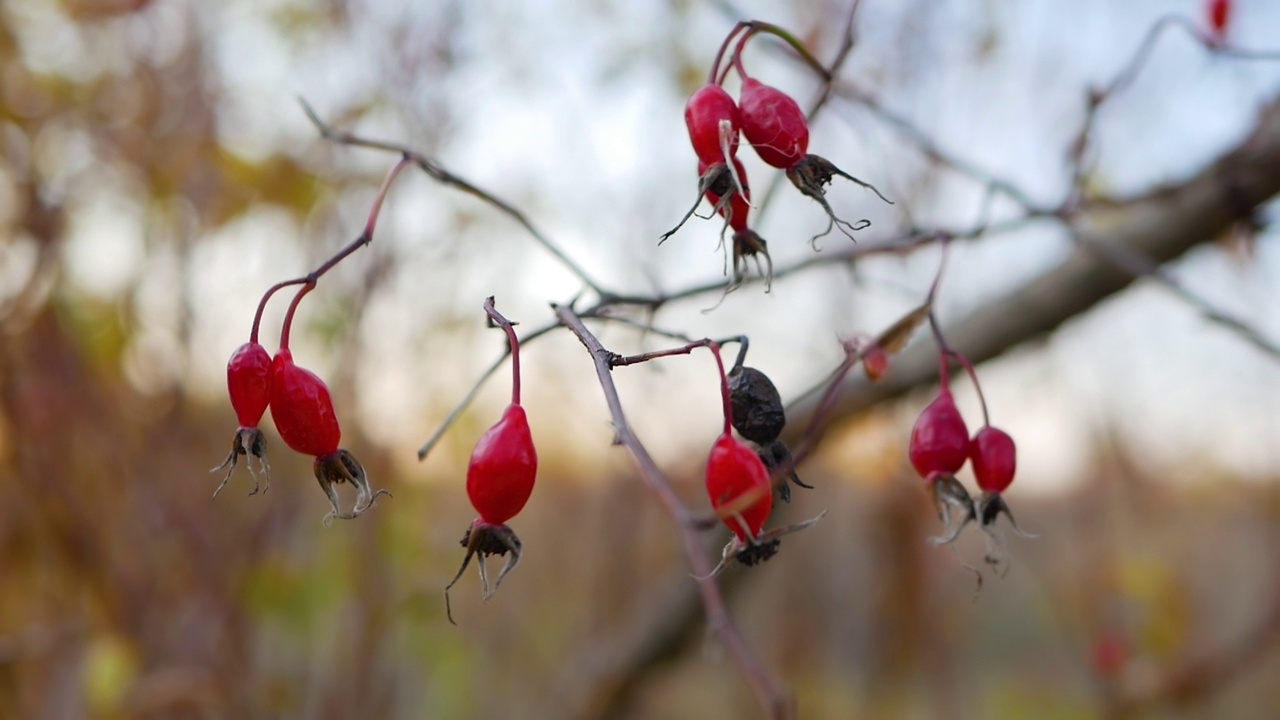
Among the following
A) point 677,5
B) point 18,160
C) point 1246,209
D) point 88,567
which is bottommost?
point 1246,209

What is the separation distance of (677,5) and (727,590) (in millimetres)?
1551

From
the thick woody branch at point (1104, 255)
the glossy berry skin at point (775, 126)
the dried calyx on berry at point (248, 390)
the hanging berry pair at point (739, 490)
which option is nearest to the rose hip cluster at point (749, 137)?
the glossy berry skin at point (775, 126)

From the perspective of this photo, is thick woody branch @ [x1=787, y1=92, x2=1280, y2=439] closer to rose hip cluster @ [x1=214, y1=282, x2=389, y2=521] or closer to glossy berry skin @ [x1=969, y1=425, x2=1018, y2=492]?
glossy berry skin @ [x1=969, y1=425, x2=1018, y2=492]

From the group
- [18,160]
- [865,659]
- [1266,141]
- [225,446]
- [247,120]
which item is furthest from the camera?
[865,659]

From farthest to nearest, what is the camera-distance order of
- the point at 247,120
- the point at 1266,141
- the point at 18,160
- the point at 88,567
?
the point at 247,120, the point at 88,567, the point at 18,160, the point at 1266,141

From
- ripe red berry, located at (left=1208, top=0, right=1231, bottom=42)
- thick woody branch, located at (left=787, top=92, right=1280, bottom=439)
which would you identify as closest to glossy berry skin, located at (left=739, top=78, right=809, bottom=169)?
thick woody branch, located at (left=787, top=92, right=1280, bottom=439)

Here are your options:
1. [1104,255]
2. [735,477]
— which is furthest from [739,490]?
[1104,255]

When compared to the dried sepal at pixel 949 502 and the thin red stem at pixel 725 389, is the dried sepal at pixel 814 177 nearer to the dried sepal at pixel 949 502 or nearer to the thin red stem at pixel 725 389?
the thin red stem at pixel 725 389

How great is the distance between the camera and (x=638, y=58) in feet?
9.08

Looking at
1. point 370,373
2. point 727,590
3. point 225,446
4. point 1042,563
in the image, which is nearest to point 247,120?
point 370,373

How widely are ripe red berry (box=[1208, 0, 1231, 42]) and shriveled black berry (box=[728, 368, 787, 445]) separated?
4.36ft

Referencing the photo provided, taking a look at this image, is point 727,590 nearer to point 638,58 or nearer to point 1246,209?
point 1246,209

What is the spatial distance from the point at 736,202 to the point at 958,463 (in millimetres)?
315

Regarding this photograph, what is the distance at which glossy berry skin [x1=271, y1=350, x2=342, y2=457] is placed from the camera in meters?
0.73
